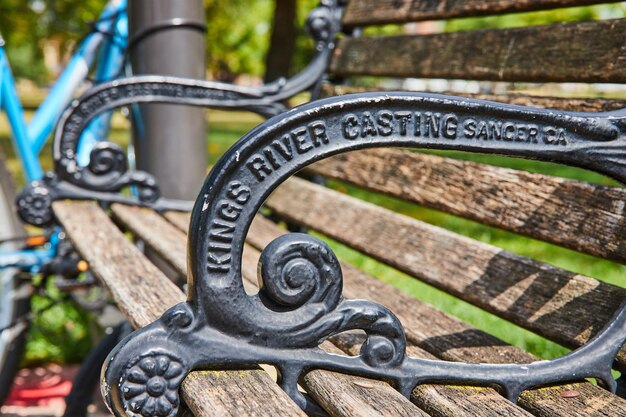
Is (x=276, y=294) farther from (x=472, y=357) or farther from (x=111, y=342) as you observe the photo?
(x=111, y=342)

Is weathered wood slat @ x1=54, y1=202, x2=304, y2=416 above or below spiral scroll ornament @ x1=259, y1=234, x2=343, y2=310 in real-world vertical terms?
below

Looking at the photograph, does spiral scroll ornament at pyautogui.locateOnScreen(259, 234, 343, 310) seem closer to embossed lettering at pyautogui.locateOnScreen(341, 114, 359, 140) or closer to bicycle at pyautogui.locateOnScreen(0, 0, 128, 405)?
embossed lettering at pyautogui.locateOnScreen(341, 114, 359, 140)

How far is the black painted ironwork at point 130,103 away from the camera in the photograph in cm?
262

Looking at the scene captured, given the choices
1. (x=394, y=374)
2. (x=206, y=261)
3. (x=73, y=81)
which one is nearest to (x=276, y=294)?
→ (x=206, y=261)

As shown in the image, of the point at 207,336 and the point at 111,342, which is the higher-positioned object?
the point at 207,336

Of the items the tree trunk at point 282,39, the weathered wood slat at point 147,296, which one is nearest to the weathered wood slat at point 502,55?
the weathered wood slat at point 147,296

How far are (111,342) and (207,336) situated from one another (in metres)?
1.36

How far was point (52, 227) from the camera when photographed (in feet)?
9.30

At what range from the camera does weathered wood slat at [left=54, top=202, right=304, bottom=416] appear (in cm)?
119

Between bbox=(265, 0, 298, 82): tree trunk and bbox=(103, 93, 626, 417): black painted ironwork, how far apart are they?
11684 mm

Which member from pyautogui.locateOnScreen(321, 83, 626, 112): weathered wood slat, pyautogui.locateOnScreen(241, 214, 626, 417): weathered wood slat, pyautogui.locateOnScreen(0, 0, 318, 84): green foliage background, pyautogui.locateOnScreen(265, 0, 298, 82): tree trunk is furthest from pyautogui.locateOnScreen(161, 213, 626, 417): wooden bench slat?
pyautogui.locateOnScreen(265, 0, 298, 82): tree trunk

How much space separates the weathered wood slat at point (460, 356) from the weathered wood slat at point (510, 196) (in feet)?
0.82

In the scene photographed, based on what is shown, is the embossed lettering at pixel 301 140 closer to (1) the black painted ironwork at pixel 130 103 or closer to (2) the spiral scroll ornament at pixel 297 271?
(2) the spiral scroll ornament at pixel 297 271

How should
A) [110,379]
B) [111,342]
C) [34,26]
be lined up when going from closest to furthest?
[110,379] → [111,342] → [34,26]
